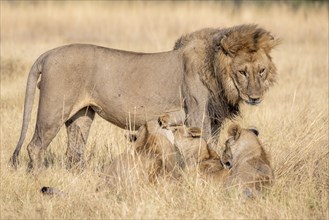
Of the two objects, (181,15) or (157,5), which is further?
(157,5)

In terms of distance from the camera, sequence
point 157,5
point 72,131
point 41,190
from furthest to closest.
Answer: point 157,5 → point 72,131 → point 41,190

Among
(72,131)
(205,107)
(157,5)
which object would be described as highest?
(205,107)

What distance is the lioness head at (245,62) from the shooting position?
243 inches

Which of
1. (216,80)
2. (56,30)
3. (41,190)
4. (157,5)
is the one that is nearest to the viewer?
(41,190)

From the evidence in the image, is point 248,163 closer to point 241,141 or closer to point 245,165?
point 245,165

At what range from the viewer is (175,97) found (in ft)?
21.2

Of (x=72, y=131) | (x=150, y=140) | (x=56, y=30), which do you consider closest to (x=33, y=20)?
(x=56, y=30)

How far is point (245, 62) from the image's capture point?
620 cm

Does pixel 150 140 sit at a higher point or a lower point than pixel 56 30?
higher

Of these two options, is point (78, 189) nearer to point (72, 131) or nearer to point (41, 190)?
point (41, 190)

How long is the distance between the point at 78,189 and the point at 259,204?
1.30 meters

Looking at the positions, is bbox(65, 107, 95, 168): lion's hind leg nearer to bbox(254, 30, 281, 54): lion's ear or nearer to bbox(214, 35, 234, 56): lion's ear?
bbox(214, 35, 234, 56): lion's ear

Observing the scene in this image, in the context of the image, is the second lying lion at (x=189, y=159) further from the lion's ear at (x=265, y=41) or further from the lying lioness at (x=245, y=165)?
the lion's ear at (x=265, y=41)

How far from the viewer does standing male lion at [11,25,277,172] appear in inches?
246
